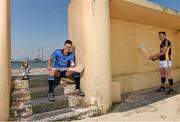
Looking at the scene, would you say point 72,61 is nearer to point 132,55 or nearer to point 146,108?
point 146,108

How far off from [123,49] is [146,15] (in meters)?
1.31

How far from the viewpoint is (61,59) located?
500 centimetres

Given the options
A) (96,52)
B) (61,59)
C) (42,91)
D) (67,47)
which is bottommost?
(42,91)

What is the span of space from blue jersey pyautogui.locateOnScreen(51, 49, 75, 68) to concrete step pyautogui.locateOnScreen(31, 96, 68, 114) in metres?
0.84

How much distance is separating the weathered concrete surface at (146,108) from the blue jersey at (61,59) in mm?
1478

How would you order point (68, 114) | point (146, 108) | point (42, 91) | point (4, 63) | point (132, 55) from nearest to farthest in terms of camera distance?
point (4, 63)
point (68, 114)
point (42, 91)
point (146, 108)
point (132, 55)

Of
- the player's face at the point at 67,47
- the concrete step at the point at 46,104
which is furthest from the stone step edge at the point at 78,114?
the player's face at the point at 67,47

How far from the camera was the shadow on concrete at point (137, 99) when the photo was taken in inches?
195

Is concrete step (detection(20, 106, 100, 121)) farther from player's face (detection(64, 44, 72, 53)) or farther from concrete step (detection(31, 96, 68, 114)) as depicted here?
player's face (detection(64, 44, 72, 53))

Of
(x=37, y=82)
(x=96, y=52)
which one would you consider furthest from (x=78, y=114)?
(x=37, y=82)

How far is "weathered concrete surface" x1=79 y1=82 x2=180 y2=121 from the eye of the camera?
418 centimetres

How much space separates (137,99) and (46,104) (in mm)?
2664

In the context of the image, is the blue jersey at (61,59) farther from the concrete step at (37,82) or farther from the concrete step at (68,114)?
the concrete step at (68,114)

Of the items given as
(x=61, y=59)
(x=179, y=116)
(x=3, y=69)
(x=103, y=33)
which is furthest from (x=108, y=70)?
(x=3, y=69)
